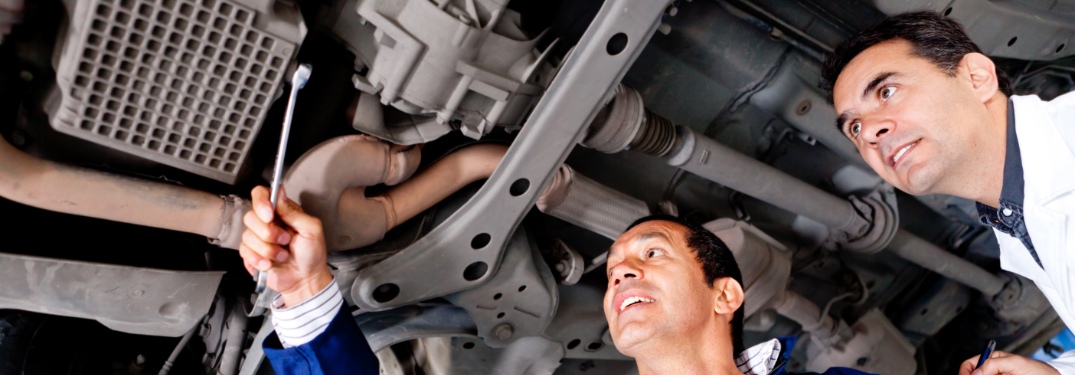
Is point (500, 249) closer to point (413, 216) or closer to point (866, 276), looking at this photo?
point (413, 216)

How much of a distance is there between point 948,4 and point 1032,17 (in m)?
0.34

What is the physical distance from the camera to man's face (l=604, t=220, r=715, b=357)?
4.17 feet

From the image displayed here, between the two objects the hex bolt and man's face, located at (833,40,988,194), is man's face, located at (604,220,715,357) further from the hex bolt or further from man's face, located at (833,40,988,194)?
man's face, located at (833,40,988,194)

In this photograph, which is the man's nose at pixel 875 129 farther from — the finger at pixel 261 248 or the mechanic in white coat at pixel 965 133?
the finger at pixel 261 248

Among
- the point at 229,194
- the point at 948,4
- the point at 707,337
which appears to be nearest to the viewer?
the point at 229,194

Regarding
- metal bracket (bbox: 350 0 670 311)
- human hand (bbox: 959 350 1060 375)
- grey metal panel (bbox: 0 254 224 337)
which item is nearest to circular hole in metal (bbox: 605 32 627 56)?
metal bracket (bbox: 350 0 670 311)

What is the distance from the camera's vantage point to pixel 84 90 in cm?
97

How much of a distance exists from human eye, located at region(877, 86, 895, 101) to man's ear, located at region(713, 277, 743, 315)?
415 millimetres

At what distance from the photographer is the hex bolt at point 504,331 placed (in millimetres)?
1549

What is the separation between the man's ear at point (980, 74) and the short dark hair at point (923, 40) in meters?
0.01

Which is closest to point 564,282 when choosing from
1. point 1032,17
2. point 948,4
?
point 948,4

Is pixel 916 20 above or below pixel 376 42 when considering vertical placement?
above

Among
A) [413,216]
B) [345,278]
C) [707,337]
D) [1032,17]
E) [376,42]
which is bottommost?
[345,278]

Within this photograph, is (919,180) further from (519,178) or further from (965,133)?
(519,178)
